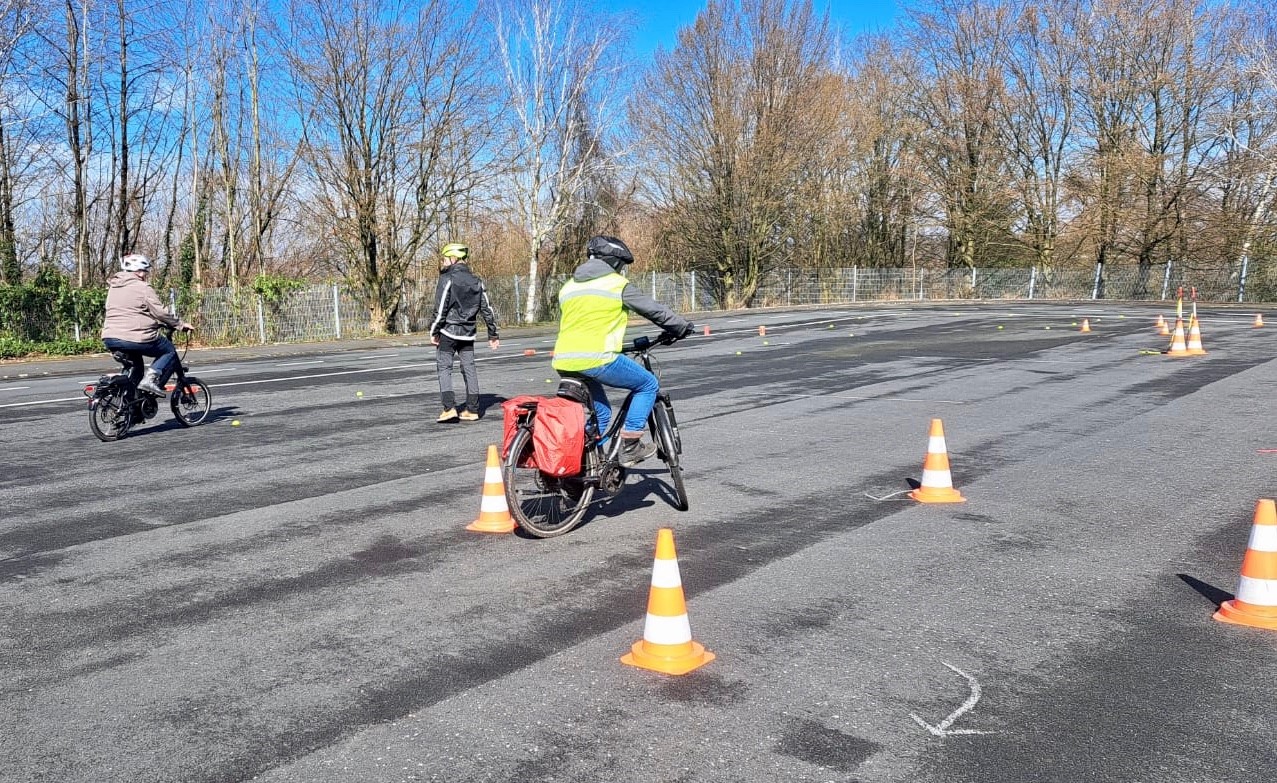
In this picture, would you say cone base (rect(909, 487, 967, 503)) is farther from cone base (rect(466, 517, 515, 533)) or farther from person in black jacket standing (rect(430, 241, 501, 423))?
person in black jacket standing (rect(430, 241, 501, 423))

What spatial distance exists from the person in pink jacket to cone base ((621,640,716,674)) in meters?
7.71

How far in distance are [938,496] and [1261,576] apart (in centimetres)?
267

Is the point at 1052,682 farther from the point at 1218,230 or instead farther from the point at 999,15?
the point at 999,15

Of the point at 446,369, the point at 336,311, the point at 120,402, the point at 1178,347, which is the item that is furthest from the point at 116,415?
the point at 336,311

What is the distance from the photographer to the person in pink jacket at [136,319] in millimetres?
10141

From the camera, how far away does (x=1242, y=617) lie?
4.77 m

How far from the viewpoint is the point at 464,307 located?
1127 centimetres

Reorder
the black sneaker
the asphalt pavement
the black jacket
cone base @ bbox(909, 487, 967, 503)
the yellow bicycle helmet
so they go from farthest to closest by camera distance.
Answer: the black jacket, the yellow bicycle helmet, cone base @ bbox(909, 487, 967, 503), the black sneaker, the asphalt pavement

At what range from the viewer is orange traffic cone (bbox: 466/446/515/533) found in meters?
6.53

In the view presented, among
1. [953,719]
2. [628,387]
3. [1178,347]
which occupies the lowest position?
[953,719]

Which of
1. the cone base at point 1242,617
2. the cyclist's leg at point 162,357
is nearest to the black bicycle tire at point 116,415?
the cyclist's leg at point 162,357

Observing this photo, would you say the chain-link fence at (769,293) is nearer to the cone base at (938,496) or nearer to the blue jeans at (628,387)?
the blue jeans at (628,387)

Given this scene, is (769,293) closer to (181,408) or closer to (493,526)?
(181,408)

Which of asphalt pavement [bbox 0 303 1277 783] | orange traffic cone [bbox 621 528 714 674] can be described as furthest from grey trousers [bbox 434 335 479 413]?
orange traffic cone [bbox 621 528 714 674]
